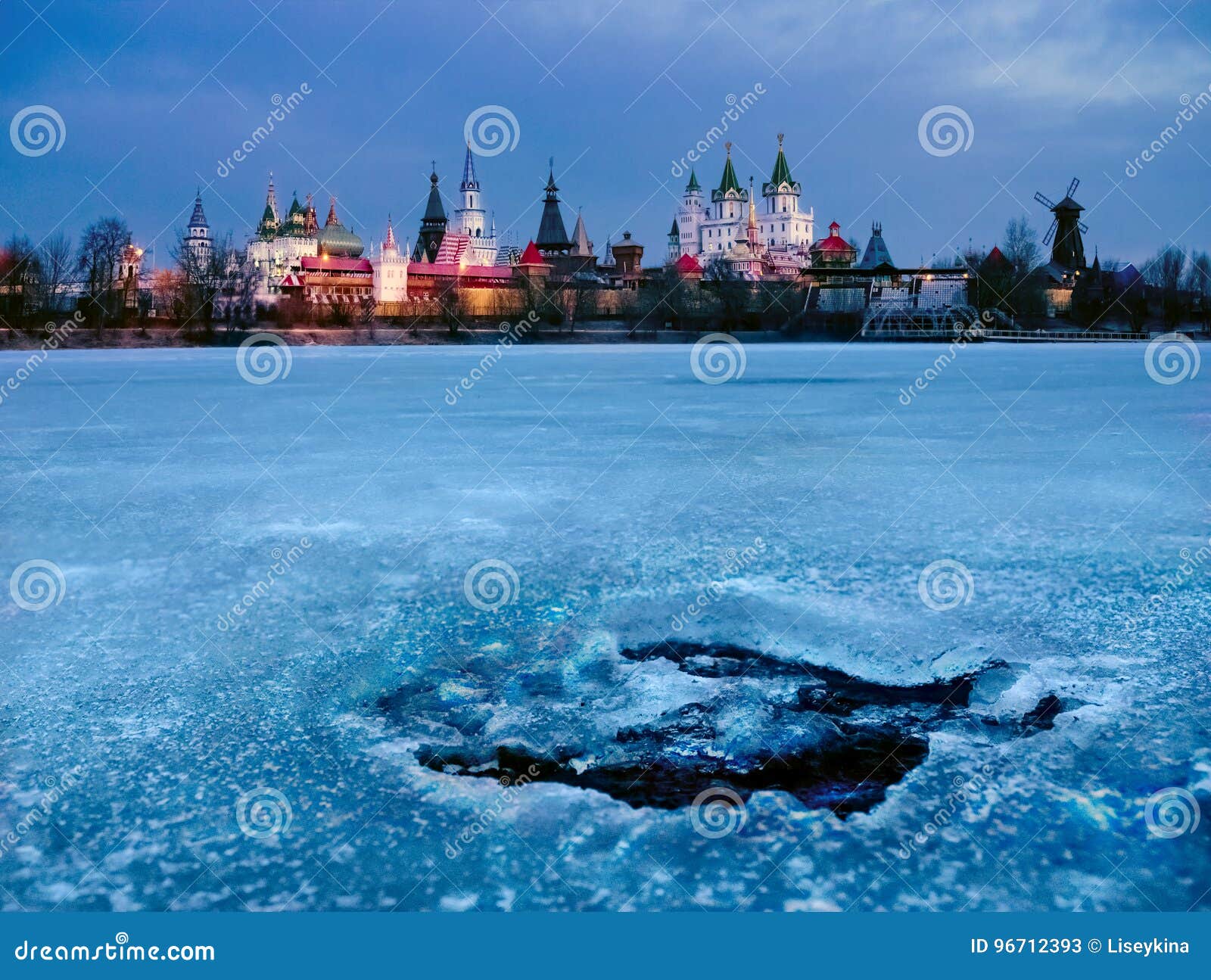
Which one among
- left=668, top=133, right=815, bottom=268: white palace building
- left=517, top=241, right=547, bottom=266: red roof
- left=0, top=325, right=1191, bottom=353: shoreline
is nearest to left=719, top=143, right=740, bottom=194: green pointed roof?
left=668, top=133, right=815, bottom=268: white palace building

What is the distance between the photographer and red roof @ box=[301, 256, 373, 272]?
90.0m

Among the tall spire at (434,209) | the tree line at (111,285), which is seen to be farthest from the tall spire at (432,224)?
the tree line at (111,285)

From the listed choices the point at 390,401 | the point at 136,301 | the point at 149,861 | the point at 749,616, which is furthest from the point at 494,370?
the point at 136,301

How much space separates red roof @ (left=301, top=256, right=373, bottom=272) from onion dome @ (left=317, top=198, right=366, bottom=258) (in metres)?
6.11

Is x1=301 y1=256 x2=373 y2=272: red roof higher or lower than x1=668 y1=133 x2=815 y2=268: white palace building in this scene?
lower

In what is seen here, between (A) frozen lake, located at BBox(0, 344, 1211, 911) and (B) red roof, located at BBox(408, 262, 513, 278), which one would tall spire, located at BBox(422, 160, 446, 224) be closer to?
(B) red roof, located at BBox(408, 262, 513, 278)

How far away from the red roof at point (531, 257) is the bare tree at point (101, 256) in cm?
4762

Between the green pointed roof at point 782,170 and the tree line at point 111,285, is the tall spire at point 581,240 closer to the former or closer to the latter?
the green pointed roof at point 782,170

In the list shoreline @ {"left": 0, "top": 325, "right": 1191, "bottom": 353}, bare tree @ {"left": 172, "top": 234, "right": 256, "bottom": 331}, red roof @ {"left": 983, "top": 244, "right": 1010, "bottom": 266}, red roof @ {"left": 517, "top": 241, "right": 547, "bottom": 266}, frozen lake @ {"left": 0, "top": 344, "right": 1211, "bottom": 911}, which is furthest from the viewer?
red roof @ {"left": 517, "top": 241, "right": 547, "bottom": 266}

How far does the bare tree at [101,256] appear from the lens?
47.9 metres

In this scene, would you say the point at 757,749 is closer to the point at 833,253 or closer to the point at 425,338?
the point at 425,338

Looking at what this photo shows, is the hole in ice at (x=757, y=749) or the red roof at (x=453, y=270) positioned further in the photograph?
the red roof at (x=453, y=270)

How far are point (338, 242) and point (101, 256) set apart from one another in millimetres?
51884

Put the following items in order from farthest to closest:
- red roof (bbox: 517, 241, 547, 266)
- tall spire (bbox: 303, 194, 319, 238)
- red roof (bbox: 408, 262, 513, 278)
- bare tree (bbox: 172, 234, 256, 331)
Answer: tall spire (bbox: 303, 194, 319, 238) < red roof (bbox: 517, 241, 547, 266) < red roof (bbox: 408, 262, 513, 278) < bare tree (bbox: 172, 234, 256, 331)
